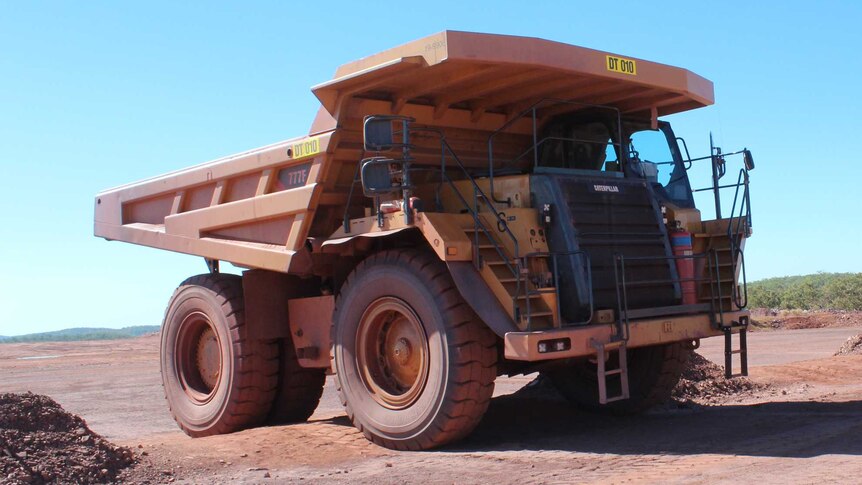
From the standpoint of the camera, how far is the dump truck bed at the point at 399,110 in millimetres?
7454

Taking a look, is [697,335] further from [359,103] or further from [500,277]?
[359,103]

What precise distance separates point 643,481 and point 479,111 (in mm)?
4131

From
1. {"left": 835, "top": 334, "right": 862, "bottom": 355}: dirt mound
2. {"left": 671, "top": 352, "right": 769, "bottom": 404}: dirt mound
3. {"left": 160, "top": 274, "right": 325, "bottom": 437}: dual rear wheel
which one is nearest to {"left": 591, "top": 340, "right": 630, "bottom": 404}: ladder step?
{"left": 671, "top": 352, "right": 769, "bottom": 404}: dirt mound

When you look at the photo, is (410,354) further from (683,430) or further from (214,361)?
(214,361)

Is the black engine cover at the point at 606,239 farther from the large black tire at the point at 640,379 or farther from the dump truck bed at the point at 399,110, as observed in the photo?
the large black tire at the point at 640,379

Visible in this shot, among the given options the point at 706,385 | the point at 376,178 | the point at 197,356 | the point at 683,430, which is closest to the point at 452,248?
the point at 376,178

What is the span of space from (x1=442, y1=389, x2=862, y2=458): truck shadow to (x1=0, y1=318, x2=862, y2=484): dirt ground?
13mm

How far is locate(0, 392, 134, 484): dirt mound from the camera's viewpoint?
664 centimetres

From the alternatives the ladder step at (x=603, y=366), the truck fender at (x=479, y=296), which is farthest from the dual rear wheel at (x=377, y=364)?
the ladder step at (x=603, y=366)

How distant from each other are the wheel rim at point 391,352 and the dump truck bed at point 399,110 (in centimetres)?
115

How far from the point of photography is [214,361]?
32.9ft

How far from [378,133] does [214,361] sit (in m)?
3.89

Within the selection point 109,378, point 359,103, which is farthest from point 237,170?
point 109,378

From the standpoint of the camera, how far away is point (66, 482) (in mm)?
6578
